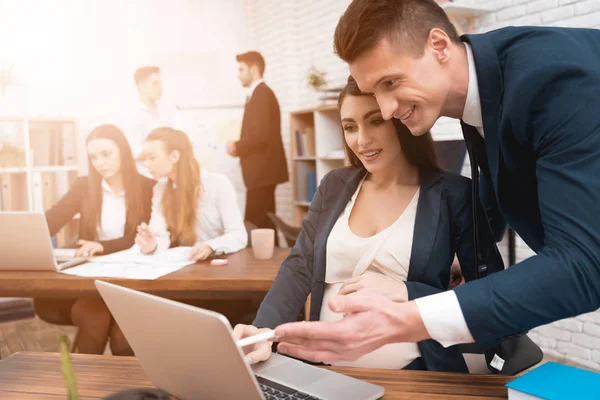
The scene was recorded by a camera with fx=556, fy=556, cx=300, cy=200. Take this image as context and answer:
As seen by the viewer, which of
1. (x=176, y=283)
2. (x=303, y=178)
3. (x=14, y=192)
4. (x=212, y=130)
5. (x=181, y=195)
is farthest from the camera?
(x=303, y=178)

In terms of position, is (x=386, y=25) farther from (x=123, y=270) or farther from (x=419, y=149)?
(x=123, y=270)

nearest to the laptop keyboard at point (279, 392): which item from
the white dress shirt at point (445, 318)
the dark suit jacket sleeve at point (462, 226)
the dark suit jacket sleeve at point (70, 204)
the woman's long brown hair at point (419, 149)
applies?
the white dress shirt at point (445, 318)

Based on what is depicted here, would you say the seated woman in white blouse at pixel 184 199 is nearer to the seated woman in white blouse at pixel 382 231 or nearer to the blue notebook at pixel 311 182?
the seated woman in white blouse at pixel 382 231

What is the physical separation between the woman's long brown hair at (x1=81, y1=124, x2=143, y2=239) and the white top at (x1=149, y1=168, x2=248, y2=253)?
0.17 metres

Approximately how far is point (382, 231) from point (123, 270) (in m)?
0.99

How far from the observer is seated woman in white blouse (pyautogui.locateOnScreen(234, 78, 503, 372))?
131 centimetres

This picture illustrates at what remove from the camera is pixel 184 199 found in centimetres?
258

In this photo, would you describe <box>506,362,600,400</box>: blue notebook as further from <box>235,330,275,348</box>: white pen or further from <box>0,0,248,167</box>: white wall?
<box>0,0,248,167</box>: white wall

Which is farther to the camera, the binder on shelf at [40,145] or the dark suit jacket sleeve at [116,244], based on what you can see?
the binder on shelf at [40,145]

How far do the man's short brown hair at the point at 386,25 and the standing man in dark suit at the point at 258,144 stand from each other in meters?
3.16

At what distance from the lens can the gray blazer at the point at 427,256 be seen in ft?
4.18

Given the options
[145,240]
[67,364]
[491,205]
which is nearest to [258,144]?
[145,240]

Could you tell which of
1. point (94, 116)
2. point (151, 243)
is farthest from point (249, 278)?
point (94, 116)

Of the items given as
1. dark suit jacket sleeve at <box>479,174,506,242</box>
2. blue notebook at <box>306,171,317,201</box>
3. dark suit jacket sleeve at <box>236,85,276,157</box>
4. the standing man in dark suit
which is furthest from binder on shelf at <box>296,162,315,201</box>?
dark suit jacket sleeve at <box>479,174,506,242</box>
